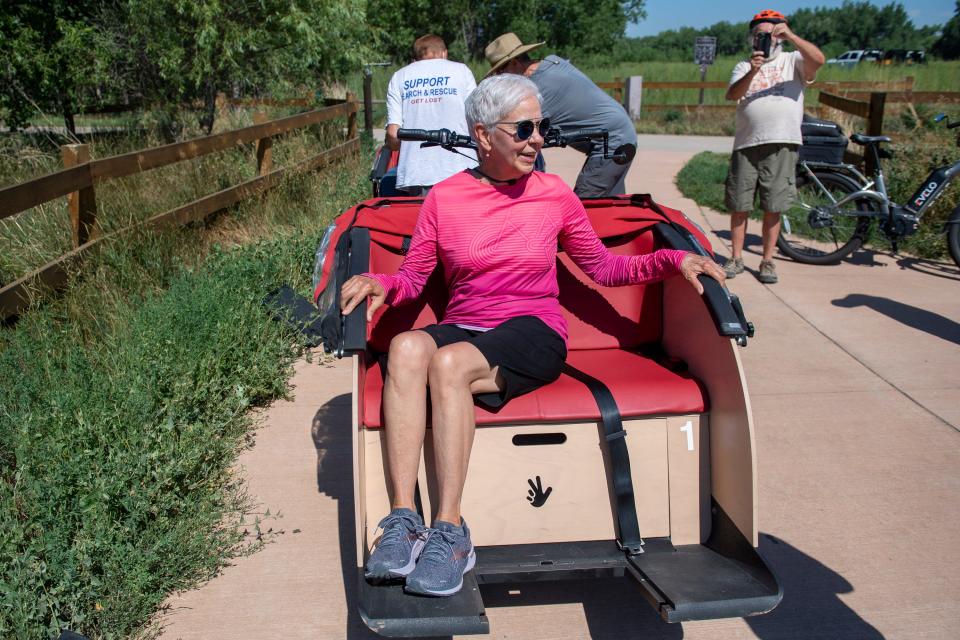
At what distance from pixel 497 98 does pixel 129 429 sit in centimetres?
203

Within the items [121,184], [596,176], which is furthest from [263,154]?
[596,176]

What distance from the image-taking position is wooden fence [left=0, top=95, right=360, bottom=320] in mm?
4578

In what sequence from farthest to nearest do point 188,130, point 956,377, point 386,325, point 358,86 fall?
point 358,86
point 188,130
point 956,377
point 386,325

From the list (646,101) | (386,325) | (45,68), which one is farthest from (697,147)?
(386,325)

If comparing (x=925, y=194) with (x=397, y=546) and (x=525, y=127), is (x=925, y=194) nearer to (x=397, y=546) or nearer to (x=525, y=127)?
(x=525, y=127)

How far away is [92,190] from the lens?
17.7 feet

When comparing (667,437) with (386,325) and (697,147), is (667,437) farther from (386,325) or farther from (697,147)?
(697,147)

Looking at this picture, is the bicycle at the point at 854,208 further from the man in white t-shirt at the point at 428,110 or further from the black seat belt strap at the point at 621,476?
the black seat belt strap at the point at 621,476

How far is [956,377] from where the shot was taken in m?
4.71

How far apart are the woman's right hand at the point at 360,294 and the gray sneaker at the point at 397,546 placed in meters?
0.65

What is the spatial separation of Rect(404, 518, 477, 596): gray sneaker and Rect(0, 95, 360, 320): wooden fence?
3.19 metres

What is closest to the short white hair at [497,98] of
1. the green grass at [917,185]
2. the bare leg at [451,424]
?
the bare leg at [451,424]

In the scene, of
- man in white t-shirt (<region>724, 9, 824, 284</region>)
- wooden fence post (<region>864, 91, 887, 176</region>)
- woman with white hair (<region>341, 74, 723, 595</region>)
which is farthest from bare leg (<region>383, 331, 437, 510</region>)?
wooden fence post (<region>864, 91, 887, 176</region>)

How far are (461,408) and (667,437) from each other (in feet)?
2.39
